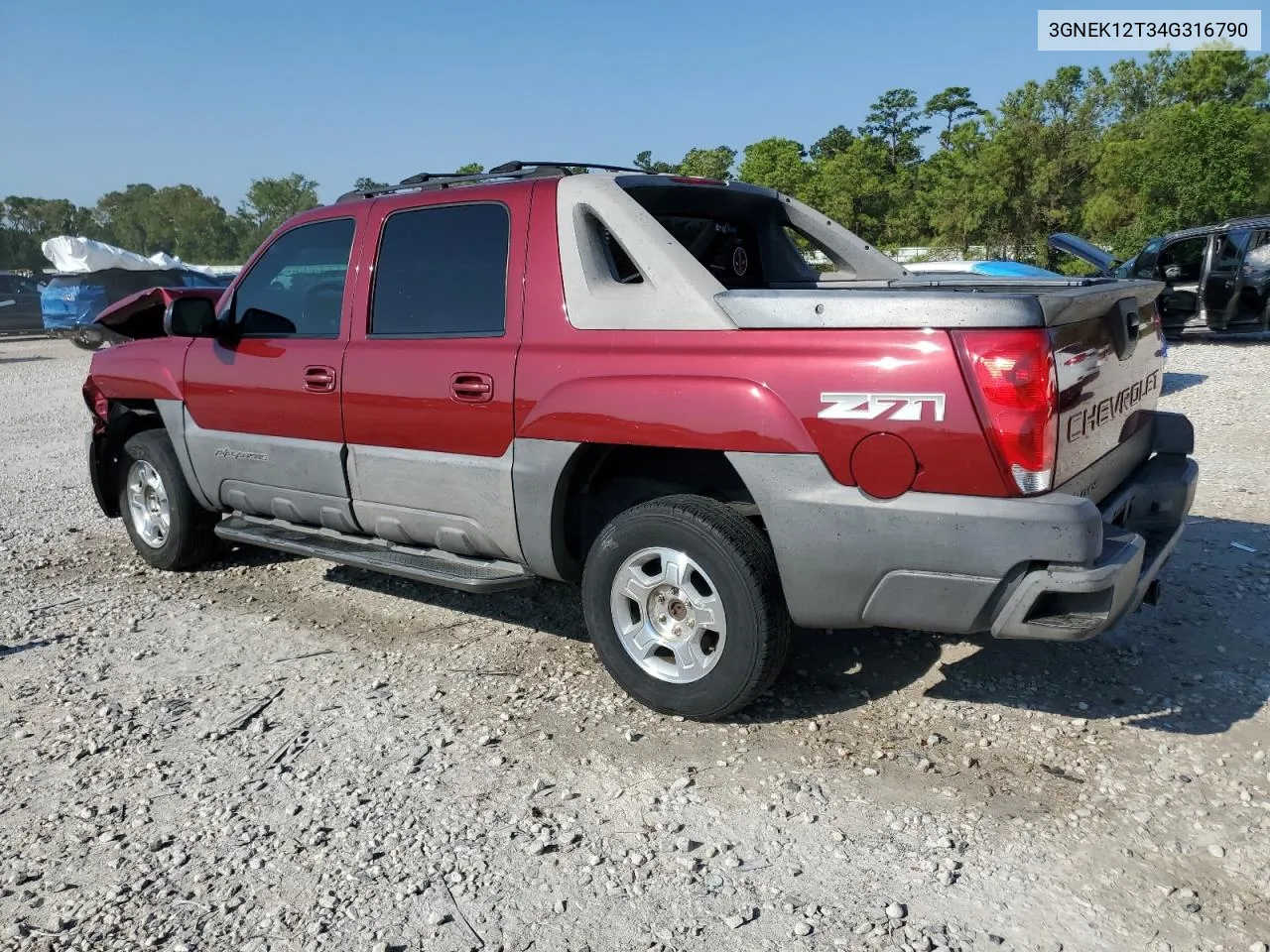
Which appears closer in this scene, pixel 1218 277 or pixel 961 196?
pixel 1218 277

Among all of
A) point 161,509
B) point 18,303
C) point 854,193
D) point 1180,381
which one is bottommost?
point 161,509

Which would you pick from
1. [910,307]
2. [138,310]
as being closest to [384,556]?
[910,307]

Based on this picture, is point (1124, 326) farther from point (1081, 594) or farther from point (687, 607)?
point (687, 607)

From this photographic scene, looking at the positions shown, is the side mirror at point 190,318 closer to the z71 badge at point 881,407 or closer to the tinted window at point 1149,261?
the z71 badge at point 881,407

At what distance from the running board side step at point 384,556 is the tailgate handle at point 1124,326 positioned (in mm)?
2331

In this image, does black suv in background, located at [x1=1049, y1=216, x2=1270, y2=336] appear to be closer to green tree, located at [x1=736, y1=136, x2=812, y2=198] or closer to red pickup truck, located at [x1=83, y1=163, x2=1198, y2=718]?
red pickup truck, located at [x1=83, y1=163, x2=1198, y2=718]

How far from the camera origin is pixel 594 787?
3203 mm

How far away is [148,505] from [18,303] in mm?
22883

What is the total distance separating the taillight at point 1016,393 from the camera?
2.84 meters

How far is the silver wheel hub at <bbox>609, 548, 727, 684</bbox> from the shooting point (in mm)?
Result: 3482

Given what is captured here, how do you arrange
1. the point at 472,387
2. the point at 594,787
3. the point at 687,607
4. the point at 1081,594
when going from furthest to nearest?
the point at 472,387 → the point at 687,607 → the point at 594,787 → the point at 1081,594

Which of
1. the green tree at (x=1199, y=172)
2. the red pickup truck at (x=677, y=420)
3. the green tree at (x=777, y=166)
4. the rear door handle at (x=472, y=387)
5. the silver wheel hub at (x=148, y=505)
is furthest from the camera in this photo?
the green tree at (x=777, y=166)

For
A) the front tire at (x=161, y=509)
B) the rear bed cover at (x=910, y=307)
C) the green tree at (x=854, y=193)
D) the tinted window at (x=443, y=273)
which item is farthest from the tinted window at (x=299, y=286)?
the green tree at (x=854, y=193)

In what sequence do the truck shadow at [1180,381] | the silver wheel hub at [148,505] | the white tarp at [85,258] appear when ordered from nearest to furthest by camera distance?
1. the silver wheel hub at [148,505]
2. the truck shadow at [1180,381]
3. the white tarp at [85,258]
